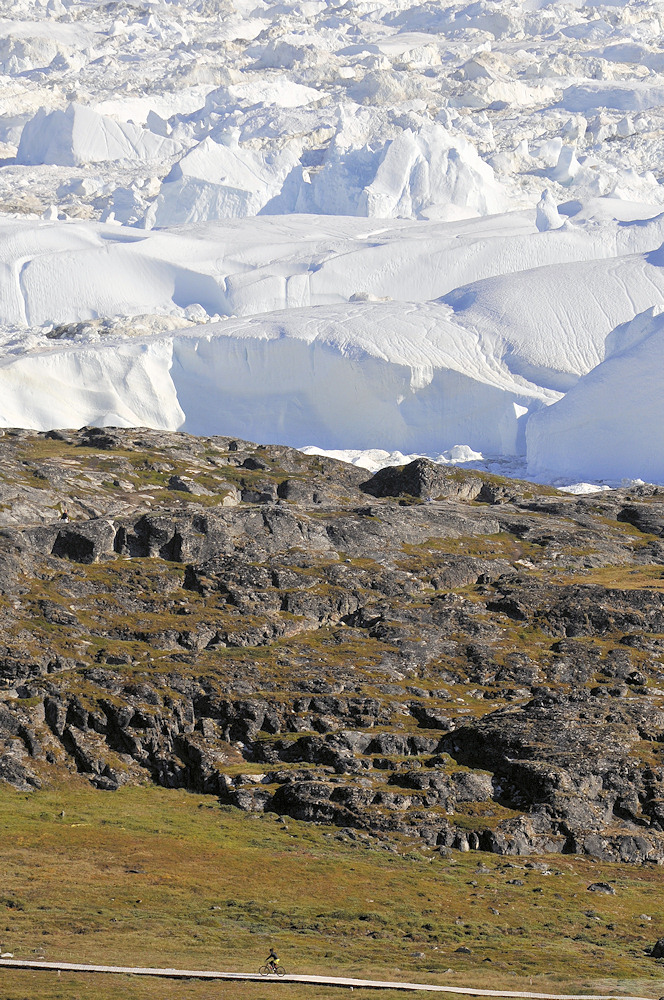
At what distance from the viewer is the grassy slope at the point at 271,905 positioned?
122ft

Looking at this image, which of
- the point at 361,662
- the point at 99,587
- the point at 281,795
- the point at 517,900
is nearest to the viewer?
the point at 517,900

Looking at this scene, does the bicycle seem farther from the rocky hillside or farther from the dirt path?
the rocky hillside

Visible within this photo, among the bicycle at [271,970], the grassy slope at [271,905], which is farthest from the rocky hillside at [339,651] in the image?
the bicycle at [271,970]

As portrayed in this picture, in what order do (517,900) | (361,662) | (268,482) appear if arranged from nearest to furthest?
(517,900)
(361,662)
(268,482)

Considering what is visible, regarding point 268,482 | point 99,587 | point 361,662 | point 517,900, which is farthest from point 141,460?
point 517,900

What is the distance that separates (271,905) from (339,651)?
84.0 ft

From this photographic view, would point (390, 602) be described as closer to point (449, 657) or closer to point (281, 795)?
point (449, 657)

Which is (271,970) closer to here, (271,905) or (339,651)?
(271,905)

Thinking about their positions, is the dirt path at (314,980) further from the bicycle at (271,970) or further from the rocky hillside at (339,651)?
the rocky hillside at (339,651)

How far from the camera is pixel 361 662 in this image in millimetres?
67625

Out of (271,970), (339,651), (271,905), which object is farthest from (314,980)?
(339,651)

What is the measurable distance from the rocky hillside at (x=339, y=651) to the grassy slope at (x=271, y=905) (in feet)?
8.43

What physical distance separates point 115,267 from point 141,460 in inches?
3106

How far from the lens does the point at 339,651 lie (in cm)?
6894
